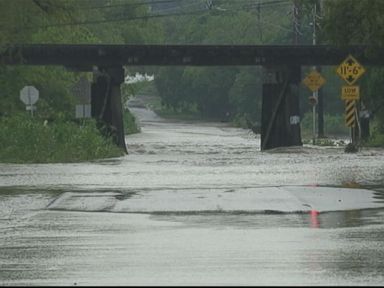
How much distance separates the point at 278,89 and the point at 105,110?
7.49 m

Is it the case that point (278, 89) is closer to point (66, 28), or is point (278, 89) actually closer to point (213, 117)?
point (66, 28)

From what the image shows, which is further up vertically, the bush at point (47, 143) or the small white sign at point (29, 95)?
the small white sign at point (29, 95)

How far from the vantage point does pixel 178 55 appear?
4919cm

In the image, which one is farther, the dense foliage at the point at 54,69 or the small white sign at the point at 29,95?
the small white sign at the point at 29,95

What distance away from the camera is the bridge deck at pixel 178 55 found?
4759 cm

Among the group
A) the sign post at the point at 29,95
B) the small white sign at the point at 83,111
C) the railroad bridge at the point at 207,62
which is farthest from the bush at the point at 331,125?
the sign post at the point at 29,95

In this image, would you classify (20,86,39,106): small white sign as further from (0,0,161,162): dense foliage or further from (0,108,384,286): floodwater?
(0,108,384,286): floodwater

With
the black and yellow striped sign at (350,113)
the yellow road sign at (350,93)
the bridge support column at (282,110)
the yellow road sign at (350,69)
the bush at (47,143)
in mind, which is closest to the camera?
the bush at (47,143)

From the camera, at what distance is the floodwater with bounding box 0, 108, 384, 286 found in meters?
12.1

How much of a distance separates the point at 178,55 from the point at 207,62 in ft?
4.28

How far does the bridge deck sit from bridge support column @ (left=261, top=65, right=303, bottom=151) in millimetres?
600

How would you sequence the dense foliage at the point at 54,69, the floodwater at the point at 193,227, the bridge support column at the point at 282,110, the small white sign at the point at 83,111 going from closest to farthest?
the floodwater at the point at 193,227
the dense foliage at the point at 54,69
the bridge support column at the point at 282,110
the small white sign at the point at 83,111

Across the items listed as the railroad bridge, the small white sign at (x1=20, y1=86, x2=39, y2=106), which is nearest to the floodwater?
the railroad bridge

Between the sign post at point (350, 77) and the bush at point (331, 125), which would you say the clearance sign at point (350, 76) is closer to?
the sign post at point (350, 77)
